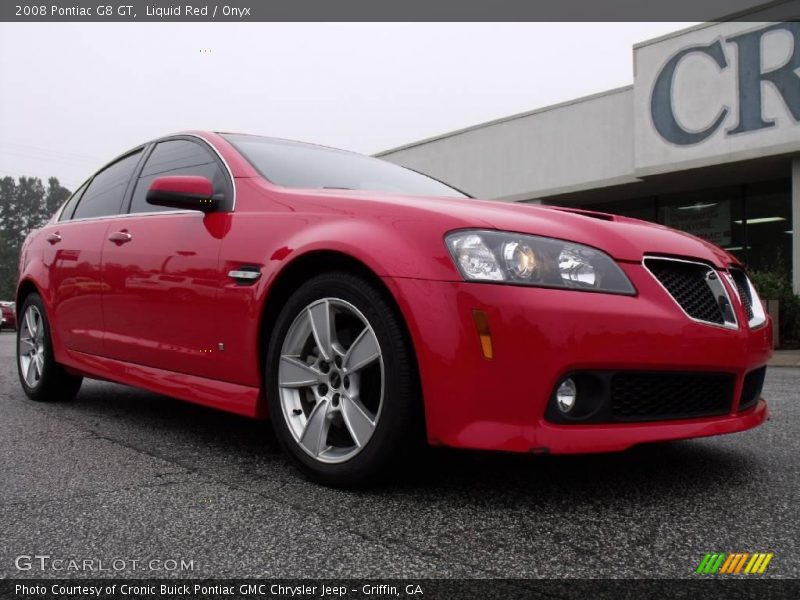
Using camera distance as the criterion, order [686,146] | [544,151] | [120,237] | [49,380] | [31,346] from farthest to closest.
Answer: [544,151], [686,146], [31,346], [49,380], [120,237]

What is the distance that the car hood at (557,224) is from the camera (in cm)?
235

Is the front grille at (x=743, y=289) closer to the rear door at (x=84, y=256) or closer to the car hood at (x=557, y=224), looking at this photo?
the car hood at (x=557, y=224)

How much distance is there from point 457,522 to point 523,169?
46.0ft

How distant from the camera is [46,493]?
246cm

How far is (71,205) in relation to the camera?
4.77 metres

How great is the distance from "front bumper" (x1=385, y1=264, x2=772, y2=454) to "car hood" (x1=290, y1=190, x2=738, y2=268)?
0.17m

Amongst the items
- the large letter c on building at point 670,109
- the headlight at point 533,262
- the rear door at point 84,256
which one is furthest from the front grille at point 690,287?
the large letter c on building at point 670,109

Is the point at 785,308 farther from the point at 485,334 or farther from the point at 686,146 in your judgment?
the point at 485,334

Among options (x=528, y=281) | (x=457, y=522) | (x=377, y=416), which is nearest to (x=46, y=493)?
(x=377, y=416)

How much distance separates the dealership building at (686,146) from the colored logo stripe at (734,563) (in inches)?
435

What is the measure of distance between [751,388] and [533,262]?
3.54 ft

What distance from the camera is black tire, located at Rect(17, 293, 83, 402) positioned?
4.52 m

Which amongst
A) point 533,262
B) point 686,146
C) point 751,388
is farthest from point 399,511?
point 686,146

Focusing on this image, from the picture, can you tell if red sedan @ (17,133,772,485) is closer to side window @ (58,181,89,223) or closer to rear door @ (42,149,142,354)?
rear door @ (42,149,142,354)
